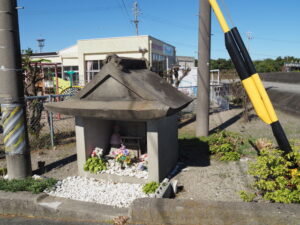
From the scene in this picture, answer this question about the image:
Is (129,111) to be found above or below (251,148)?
above

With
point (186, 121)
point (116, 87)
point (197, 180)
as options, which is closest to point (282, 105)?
point (186, 121)

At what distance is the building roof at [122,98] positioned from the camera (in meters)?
4.23

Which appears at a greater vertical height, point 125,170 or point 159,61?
point 159,61

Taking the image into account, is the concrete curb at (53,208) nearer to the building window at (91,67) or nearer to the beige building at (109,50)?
the beige building at (109,50)

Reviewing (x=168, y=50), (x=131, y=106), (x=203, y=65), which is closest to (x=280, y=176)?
(x=131, y=106)

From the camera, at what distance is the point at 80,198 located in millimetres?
4223

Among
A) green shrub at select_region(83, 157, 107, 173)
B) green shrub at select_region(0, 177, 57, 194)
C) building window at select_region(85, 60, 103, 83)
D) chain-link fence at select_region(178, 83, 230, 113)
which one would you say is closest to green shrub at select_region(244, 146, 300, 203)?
green shrub at select_region(83, 157, 107, 173)

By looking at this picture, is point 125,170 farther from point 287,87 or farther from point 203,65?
point 287,87

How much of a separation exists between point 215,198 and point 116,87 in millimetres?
2539

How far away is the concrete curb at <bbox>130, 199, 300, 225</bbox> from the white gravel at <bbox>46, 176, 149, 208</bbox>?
1.97 feet

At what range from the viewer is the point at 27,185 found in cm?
445

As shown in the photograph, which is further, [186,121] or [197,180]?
[186,121]

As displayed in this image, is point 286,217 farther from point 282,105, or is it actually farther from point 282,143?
point 282,105

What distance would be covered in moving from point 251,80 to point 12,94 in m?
4.22
